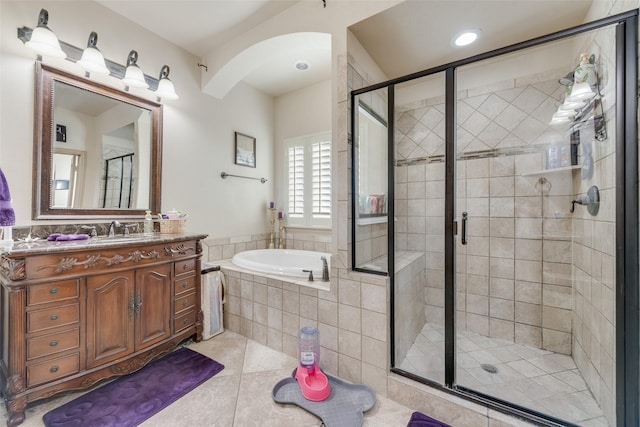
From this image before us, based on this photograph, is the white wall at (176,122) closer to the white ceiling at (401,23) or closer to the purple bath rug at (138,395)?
the white ceiling at (401,23)

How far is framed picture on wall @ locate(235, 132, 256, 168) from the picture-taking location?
3.06m

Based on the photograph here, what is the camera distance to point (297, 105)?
3332 millimetres

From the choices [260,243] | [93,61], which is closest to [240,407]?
[260,243]

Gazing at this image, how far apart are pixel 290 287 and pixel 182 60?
2.48 meters

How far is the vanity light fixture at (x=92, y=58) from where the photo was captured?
1822 mm

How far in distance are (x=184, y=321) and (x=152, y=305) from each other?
13.1 inches

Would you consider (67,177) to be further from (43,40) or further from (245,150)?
(245,150)

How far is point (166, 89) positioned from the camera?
2.31 meters

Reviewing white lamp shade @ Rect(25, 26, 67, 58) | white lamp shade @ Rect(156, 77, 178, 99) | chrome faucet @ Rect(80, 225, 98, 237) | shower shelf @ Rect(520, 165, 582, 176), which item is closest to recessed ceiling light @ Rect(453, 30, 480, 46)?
shower shelf @ Rect(520, 165, 582, 176)

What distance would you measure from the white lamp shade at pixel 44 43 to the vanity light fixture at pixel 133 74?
Answer: 1.33ft

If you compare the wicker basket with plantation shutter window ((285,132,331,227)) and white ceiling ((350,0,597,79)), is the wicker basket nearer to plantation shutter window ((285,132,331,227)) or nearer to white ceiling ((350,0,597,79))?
plantation shutter window ((285,132,331,227))

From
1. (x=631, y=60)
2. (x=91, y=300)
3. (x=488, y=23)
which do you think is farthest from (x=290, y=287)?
(x=488, y=23)

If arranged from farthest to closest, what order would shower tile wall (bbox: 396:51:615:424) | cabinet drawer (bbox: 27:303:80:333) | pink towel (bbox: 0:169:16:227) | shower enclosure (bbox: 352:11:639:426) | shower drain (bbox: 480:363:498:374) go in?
shower tile wall (bbox: 396:51:615:424) → shower drain (bbox: 480:363:498:374) → pink towel (bbox: 0:169:16:227) → cabinet drawer (bbox: 27:303:80:333) → shower enclosure (bbox: 352:11:639:426)

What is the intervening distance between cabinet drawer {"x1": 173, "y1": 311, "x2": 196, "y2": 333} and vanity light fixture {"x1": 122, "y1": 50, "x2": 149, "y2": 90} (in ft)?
6.34
